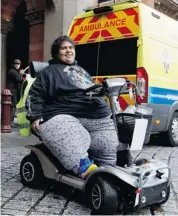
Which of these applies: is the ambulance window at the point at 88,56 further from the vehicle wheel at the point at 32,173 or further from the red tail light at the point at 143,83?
the vehicle wheel at the point at 32,173

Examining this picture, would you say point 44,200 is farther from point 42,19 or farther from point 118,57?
point 42,19

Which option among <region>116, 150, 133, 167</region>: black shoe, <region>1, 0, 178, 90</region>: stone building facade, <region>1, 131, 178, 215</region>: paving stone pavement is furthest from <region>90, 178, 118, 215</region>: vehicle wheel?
<region>1, 0, 178, 90</region>: stone building facade

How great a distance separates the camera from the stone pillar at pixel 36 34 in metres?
11.6

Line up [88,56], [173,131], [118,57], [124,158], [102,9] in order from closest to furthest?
[124,158]
[118,57]
[102,9]
[88,56]
[173,131]

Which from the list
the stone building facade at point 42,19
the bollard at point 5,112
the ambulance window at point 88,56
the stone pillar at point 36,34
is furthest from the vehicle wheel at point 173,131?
the stone pillar at point 36,34

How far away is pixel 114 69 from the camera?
22.4ft

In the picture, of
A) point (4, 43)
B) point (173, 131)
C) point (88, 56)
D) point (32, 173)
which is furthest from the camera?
point (4, 43)

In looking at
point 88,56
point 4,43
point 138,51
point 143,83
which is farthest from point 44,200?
point 4,43

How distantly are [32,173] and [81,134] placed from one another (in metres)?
0.78

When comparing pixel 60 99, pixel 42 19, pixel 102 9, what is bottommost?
pixel 60 99

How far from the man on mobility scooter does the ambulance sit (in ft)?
9.44

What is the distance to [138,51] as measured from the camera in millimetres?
6426

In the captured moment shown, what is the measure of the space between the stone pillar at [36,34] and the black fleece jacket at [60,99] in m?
8.23

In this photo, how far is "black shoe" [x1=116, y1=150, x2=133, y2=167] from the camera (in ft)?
11.5
